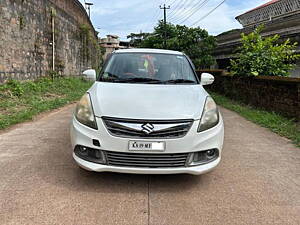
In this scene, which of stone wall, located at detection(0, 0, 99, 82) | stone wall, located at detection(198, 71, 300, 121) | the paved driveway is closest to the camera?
the paved driveway

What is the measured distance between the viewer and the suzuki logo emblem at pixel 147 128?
248 centimetres

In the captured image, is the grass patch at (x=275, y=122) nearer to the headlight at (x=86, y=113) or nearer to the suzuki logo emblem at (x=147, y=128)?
the suzuki logo emblem at (x=147, y=128)

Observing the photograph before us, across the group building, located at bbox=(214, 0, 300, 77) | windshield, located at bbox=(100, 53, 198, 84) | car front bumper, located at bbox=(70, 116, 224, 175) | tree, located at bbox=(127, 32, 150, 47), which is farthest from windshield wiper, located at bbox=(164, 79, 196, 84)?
tree, located at bbox=(127, 32, 150, 47)

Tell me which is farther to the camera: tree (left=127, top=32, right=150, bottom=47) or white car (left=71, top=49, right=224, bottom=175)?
tree (left=127, top=32, right=150, bottom=47)

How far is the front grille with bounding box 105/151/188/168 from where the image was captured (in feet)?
8.29

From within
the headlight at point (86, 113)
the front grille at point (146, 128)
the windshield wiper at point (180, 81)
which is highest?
the windshield wiper at point (180, 81)

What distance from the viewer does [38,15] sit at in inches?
414

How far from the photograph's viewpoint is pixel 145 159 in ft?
8.30

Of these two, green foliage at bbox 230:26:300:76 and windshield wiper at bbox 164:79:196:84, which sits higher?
green foliage at bbox 230:26:300:76

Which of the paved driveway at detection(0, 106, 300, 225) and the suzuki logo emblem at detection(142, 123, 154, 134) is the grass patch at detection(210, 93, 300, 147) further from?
the suzuki logo emblem at detection(142, 123, 154, 134)

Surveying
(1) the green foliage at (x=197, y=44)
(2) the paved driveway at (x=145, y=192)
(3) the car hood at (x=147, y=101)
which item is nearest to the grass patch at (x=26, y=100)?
(2) the paved driveway at (x=145, y=192)

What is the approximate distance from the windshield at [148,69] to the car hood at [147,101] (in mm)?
280

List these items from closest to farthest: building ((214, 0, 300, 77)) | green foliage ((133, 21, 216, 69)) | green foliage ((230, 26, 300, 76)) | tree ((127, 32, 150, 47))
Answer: green foliage ((230, 26, 300, 76)) < building ((214, 0, 300, 77)) < green foliage ((133, 21, 216, 69)) < tree ((127, 32, 150, 47))

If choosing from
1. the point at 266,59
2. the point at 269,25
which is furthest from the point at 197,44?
the point at 266,59
